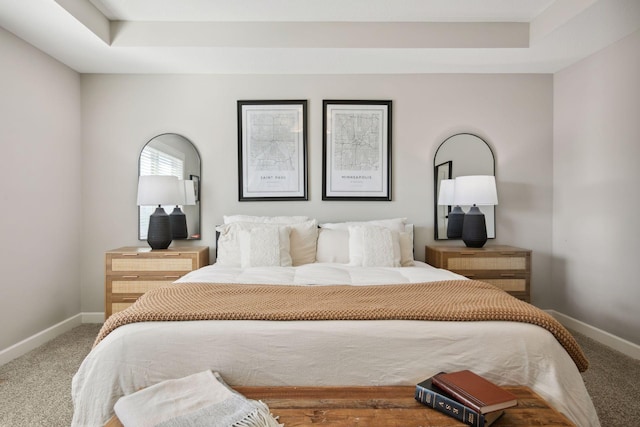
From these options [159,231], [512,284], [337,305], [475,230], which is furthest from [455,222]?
[159,231]

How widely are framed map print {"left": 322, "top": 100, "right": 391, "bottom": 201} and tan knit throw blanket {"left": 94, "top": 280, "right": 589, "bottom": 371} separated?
1.65 meters

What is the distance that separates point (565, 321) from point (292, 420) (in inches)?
132

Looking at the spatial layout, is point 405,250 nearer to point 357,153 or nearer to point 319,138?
point 357,153

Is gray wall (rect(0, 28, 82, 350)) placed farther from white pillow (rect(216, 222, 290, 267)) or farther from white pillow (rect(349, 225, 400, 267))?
white pillow (rect(349, 225, 400, 267))

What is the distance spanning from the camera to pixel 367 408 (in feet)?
4.50

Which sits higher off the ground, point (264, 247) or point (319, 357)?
point (264, 247)

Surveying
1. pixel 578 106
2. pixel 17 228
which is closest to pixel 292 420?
pixel 17 228

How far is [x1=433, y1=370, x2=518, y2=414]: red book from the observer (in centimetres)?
127

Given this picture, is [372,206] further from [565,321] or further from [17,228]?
[17,228]

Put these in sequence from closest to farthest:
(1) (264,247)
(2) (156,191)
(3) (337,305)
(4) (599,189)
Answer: (3) (337,305)
(1) (264,247)
(4) (599,189)
(2) (156,191)

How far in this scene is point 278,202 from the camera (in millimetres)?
3771

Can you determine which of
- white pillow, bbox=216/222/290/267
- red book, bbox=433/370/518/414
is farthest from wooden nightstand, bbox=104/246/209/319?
red book, bbox=433/370/518/414

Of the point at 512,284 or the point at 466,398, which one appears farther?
the point at 512,284

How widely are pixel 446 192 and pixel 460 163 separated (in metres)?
0.38
